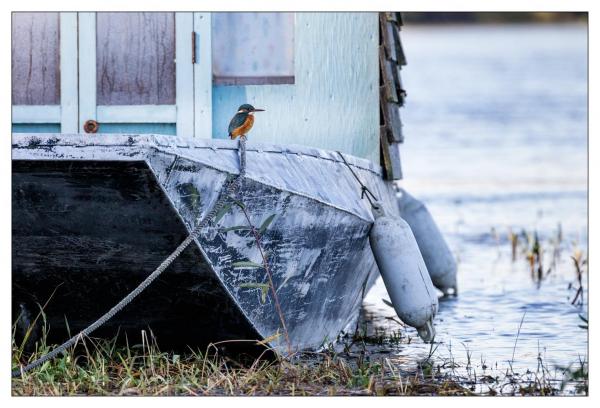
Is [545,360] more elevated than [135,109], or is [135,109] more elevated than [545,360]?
[135,109]

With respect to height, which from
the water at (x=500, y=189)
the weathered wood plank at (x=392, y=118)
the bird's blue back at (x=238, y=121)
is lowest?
the water at (x=500, y=189)

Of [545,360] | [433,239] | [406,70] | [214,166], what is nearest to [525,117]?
[406,70]

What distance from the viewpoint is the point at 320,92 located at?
315 inches

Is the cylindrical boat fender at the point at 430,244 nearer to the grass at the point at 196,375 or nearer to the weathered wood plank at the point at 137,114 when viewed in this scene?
the grass at the point at 196,375

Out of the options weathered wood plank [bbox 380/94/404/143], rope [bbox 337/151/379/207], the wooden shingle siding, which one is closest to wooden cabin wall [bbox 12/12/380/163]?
rope [bbox 337/151/379/207]

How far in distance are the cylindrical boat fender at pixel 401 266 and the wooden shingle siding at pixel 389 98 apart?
1041 mm

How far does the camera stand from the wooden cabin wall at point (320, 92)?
786cm

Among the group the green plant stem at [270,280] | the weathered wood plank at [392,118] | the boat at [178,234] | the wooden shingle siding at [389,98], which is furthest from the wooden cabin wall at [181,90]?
the green plant stem at [270,280]

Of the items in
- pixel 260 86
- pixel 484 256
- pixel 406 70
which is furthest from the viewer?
pixel 406 70

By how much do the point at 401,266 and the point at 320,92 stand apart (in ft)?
3.66

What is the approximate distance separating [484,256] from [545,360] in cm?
576

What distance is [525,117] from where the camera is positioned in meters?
33.7

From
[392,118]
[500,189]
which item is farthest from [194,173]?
[500,189]
